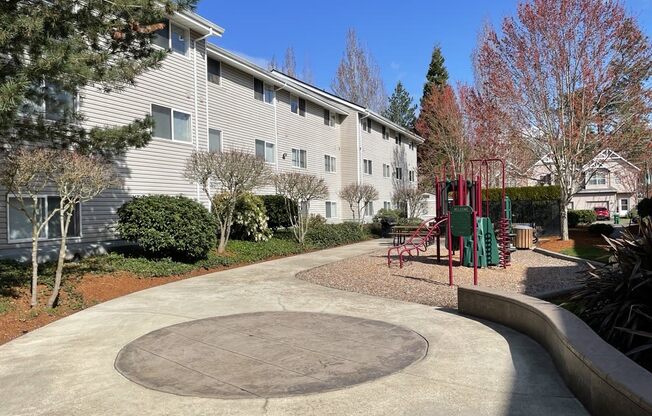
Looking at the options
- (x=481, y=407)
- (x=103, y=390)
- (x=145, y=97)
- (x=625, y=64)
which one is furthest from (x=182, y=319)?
(x=625, y=64)

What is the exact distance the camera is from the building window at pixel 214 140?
1810 cm

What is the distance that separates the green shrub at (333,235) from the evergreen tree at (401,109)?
115 feet

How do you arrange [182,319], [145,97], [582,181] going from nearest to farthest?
[182,319], [145,97], [582,181]

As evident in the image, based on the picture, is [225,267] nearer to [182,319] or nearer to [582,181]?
[182,319]

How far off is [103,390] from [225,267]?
9051mm

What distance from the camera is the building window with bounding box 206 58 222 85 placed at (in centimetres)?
1838

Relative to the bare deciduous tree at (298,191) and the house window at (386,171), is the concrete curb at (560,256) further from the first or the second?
the house window at (386,171)

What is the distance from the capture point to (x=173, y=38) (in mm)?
15883

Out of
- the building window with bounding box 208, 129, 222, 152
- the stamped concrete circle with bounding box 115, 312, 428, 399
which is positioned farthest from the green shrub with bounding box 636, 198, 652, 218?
the building window with bounding box 208, 129, 222, 152

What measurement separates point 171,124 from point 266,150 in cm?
680

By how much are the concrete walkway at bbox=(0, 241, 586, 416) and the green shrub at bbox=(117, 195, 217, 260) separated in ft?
11.4

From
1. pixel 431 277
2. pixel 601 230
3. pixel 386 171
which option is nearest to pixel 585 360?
pixel 431 277

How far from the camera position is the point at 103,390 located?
4305 millimetres

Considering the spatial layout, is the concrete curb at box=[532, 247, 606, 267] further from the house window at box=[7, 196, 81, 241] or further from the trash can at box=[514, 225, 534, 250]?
the house window at box=[7, 196, 81, 241]
